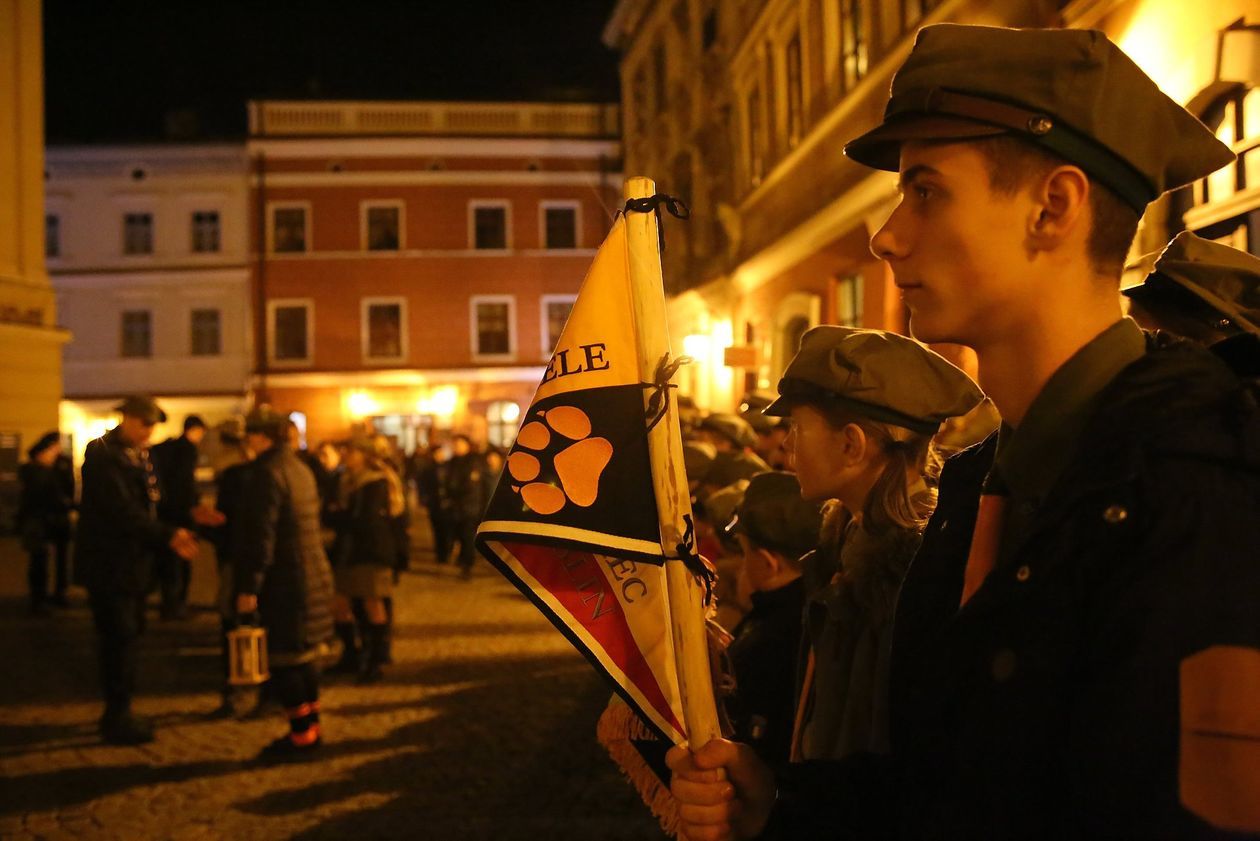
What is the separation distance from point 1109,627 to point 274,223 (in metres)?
36.0

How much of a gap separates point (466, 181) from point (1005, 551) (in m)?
34.6

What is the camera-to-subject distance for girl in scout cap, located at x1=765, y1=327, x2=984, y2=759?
77.9 inches

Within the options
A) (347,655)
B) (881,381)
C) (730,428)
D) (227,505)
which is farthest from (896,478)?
(347,655)

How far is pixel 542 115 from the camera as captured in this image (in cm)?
3459

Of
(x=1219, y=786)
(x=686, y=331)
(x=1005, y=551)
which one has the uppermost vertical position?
(x=686, y=331)

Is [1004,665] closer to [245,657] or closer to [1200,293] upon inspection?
[1200,293]

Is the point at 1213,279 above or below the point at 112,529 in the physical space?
above

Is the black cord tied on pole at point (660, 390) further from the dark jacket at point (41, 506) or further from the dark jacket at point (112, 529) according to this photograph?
the dark jacket at point (41, 506)

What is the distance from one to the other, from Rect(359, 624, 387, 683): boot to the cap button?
7.57 meters

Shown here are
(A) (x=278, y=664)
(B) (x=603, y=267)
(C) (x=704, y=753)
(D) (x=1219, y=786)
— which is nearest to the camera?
(D) (x=1219, y=786)

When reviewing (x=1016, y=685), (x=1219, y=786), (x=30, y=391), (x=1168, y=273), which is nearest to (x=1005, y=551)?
(x=1016, y=685)

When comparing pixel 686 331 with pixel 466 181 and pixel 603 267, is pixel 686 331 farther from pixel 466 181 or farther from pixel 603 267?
pixel 603 267

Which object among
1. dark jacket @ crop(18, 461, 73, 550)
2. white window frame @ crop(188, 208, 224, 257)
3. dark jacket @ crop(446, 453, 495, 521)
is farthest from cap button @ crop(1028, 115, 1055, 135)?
white window frame @ crop(188, 208, 224, 257)

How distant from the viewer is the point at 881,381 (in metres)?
2.19
